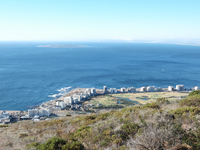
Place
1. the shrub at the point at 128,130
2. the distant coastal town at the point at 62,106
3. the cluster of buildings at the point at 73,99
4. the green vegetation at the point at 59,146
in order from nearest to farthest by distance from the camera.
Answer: the green vegetation at the point at 59,146, the shrub at the point at 128,130, the distant coastal town at the point at 62,106, the cluster of buildings at the point at 73,99

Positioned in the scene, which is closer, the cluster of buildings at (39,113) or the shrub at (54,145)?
the shrub at (54,145)

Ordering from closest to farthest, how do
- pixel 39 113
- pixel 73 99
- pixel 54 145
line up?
pixel 54 145
pixel 39 113
pixel 73 99

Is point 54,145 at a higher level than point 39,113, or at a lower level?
higher

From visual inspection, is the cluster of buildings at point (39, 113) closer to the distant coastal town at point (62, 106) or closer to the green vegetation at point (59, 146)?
the distant coastal town at point (62, 106)

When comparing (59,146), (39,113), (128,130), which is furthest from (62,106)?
(59,146)

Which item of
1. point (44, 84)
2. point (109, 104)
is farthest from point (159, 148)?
point (44, 84)

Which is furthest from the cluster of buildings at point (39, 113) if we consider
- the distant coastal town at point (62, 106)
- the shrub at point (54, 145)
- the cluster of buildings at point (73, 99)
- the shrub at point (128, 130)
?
the shrub at point (128, 130)

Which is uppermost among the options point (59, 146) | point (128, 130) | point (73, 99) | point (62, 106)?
point (128, 130)

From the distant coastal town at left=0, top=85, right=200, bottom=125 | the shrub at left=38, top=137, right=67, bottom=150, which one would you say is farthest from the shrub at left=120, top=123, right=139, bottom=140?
the distant coastal town at left=0, top=85, right=200, bottom=125

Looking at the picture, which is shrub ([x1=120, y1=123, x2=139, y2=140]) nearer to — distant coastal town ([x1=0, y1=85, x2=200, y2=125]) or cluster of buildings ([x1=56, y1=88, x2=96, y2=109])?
distant coastal town ([x1=0, y1=85, x2=200, y2=125])

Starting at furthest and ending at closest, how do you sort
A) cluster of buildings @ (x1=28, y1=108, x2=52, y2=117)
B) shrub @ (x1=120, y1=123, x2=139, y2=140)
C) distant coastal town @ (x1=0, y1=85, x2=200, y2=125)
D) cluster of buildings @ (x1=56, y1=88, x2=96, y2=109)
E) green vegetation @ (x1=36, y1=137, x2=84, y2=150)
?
cluster of buildings @ (x1=56, y1=88, x2=96, y2=109), cluster of buildings @ (x1=28, y1=108, x2=52, y2=117), distant coastal town @ (x1=0, y1=85, x2=200, y2=125), shrub @ (x1=120, y1=123, x2=139, y2=140), green vegetation @ (x1=36, y1=137, x2=84, y2=150)

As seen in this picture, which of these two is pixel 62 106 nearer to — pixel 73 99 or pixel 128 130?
pixel 73 99
